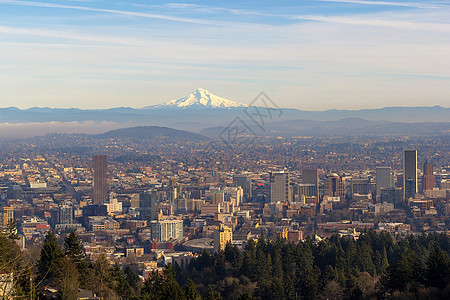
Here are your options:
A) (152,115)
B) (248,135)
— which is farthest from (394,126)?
(248,135)

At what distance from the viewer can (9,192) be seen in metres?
72.4

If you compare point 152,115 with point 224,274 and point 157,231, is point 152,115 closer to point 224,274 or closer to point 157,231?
point 157,231

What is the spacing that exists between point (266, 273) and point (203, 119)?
95750 mm

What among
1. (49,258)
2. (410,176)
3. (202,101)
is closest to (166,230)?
(49,258)

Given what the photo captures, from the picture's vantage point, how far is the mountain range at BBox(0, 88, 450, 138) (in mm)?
120281

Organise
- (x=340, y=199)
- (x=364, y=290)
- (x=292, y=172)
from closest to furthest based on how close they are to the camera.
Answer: (x=364, y=290)
(x=340, y=199)
(x=292, y=172)

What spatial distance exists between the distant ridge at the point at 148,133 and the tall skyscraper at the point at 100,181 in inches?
1869

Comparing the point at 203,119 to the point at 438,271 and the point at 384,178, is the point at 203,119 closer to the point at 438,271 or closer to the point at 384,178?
the point at 384,178

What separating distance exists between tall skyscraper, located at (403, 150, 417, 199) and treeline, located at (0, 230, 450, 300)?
135 feet

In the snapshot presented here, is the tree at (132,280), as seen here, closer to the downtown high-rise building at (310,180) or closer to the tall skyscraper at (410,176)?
the tall skyscraper at (410,176)

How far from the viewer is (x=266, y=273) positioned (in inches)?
1045

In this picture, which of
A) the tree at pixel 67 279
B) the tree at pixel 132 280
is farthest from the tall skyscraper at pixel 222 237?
the tree at pixel 67 279

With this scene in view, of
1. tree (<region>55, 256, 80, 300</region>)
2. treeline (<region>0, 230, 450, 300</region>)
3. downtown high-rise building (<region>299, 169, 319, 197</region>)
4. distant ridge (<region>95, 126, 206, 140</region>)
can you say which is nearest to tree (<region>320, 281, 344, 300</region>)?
treeline (<region>0, 230, 450, 300</region>)

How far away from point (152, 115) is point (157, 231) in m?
109
